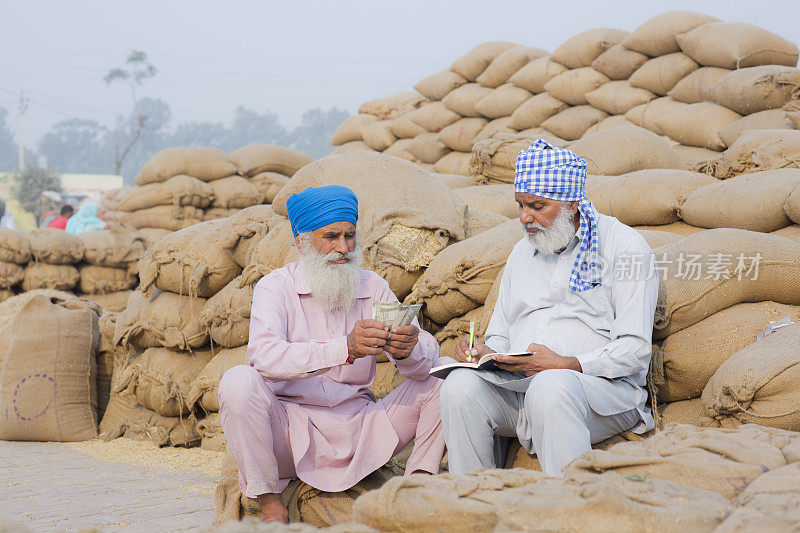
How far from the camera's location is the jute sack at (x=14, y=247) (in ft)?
26.1

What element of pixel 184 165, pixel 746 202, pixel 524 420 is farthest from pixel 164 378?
pixel 184 165

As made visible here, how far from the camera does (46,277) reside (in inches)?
321

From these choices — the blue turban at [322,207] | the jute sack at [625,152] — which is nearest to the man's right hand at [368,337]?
the blue turban at [322,207]

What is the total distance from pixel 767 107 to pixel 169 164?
598 cm

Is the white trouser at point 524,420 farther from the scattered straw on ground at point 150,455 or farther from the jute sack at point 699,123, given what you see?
the jute sack at point 699,123

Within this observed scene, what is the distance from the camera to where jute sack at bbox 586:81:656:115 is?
25.2 feet

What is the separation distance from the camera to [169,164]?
8.75 meters

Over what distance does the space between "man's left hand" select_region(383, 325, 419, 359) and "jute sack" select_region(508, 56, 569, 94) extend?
6007 mm

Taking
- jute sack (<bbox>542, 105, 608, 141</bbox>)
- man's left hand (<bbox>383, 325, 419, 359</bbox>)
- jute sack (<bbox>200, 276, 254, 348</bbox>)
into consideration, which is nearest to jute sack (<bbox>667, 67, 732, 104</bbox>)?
jute sack (<bbox>542, 105, 608, 141</bbox>)

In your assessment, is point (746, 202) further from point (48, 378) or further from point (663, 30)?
point (48, 378)

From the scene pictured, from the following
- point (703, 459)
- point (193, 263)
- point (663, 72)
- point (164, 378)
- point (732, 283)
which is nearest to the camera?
point (703, 459)

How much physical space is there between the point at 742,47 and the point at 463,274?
4478mm

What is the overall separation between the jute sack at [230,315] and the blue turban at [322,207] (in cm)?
129

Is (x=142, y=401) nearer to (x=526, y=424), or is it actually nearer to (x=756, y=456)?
(x=526, y=424)
